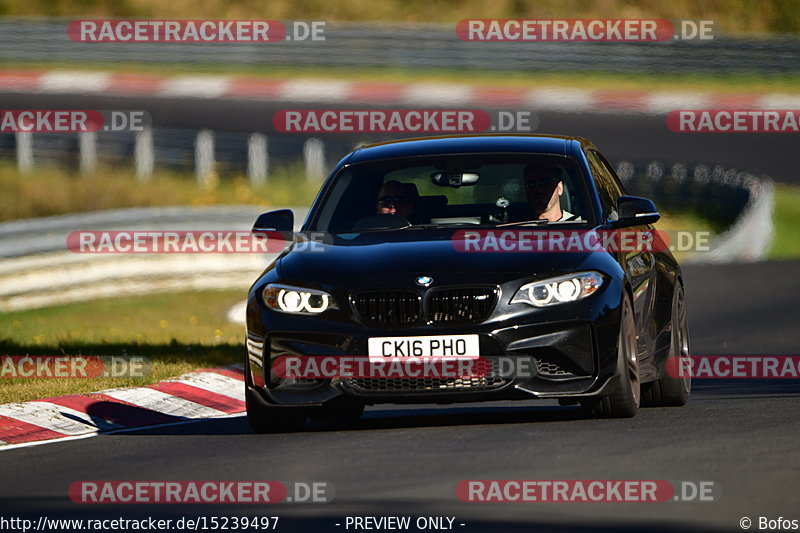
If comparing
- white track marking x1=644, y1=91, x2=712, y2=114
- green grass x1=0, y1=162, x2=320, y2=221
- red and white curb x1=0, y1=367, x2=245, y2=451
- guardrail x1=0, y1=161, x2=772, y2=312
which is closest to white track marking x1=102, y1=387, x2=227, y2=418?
red and white curb x1=0, y1=367, x2=245, y2=451

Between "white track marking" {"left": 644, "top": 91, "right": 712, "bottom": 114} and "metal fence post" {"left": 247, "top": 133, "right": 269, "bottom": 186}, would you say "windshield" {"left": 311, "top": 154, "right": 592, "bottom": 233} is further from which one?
"white track marking" {"left": 644, "top": 91, "right": 712, "bottom": 114}

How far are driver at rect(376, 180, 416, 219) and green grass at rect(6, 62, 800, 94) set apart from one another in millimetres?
24651

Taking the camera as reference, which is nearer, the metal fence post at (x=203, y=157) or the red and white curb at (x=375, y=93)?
the metal fence post at (x=203, y=157)

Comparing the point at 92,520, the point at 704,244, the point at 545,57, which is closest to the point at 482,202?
the point at 92,520

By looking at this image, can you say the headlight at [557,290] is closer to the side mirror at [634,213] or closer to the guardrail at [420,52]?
the side mirror at [634,213]

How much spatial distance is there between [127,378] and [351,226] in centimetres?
256

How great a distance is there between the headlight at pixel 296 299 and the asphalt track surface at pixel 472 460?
2.19ft

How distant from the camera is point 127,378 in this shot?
11.9 meters

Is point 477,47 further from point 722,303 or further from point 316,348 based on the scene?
point 316,348

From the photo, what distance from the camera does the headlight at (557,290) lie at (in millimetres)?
8867

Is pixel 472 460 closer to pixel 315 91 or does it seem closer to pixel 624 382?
pixel 624 382

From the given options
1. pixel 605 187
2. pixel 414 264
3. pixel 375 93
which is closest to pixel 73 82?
pixel 375 93

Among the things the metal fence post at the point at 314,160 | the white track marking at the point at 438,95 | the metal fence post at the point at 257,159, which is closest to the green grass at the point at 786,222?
the metal fence post at the point at 314,160

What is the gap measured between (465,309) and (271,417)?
1.27 meters
